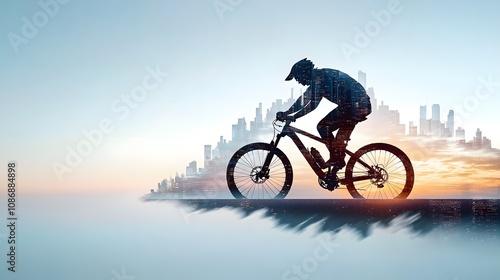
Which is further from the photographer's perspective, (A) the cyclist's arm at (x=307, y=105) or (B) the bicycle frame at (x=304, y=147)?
(B) the bicycle frame at (x=304, y=147)

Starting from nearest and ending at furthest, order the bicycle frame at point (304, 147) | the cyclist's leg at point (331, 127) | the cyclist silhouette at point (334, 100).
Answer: the cyclist silhouette at point (334, 100)
the cyclist's leg at point (331, 127)
the bicycle frame at point (304, 147)

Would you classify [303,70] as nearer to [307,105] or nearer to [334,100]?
[307,105]

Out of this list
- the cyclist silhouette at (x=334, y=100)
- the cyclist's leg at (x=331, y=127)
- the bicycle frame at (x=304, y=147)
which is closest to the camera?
the cyclist silhouette at (x=334, y=100)

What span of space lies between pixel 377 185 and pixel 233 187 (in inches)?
101

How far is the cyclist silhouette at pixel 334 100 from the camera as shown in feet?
28.2

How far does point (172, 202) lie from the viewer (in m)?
9.10

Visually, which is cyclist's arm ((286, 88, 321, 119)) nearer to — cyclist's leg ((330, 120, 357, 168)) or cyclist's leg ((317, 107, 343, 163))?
cyclist's leg ((317, 107, 343, 163))

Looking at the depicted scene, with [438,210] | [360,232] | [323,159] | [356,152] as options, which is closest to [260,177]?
[323,159]

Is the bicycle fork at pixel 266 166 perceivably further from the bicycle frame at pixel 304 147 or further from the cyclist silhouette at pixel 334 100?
the cyclist silhouette at pixel 334 100

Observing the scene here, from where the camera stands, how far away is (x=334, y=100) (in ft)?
28.3

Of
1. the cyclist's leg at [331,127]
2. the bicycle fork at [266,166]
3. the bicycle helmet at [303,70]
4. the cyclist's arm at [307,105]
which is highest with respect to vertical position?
the bicycle helmet at [303,70]

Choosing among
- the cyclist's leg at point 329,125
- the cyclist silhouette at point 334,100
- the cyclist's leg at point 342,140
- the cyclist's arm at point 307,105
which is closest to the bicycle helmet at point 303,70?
the cyclist silhouette at point 334,100

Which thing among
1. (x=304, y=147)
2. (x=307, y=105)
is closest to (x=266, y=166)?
(x=304, y=147)

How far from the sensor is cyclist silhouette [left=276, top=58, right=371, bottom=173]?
8602 millimetres
